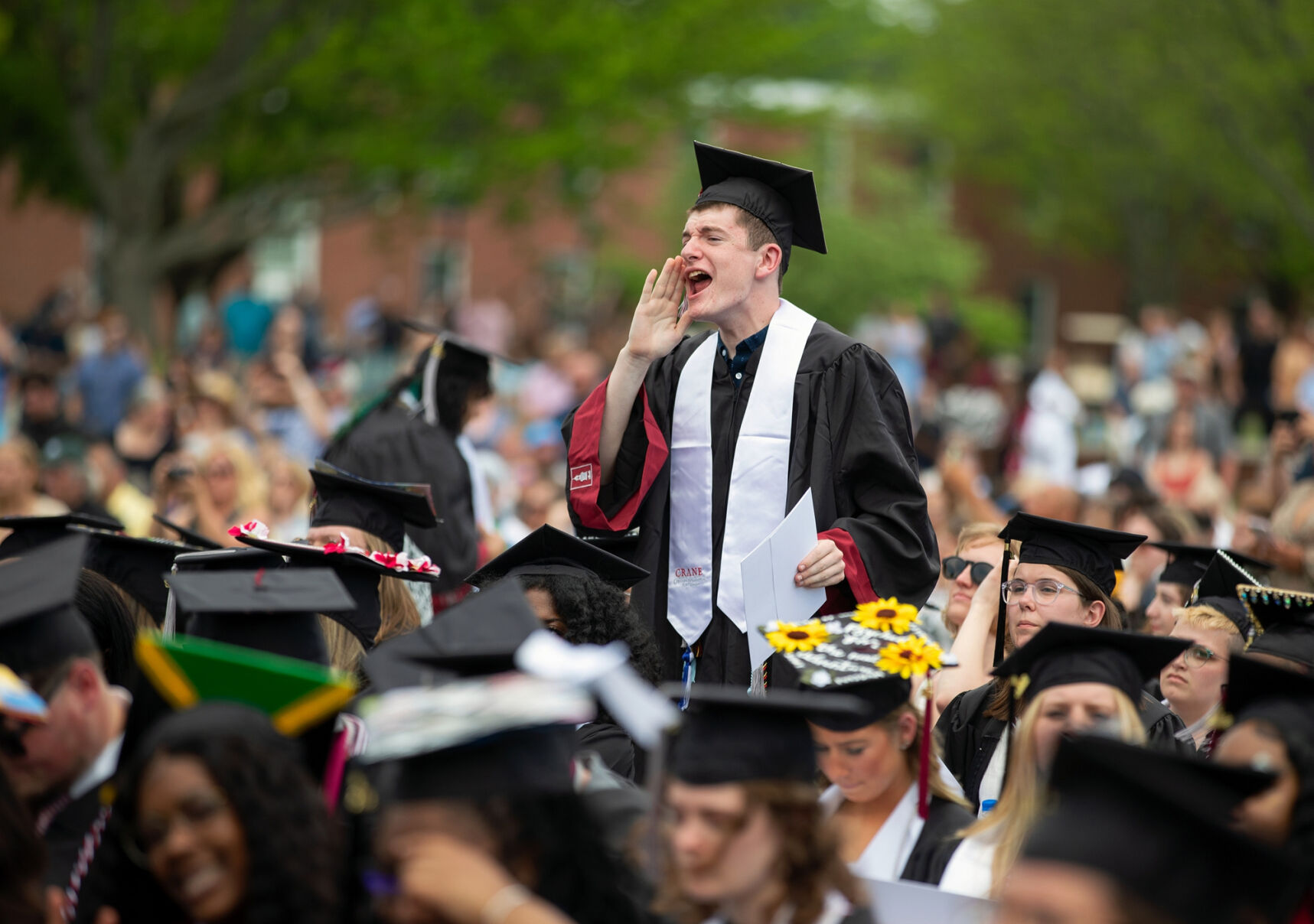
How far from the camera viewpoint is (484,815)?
9.54ft

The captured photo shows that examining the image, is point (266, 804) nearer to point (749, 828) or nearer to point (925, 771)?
point (749, 828)

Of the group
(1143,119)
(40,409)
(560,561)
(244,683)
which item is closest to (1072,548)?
(560,561)

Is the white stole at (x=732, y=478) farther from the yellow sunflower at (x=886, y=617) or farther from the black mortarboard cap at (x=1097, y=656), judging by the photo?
the black mortarboard cap at (x=1097, y=656)

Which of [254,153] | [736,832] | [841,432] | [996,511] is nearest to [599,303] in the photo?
[254,153]

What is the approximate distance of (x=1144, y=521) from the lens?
7.71m

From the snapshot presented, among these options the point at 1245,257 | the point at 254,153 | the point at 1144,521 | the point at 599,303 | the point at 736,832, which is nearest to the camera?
the point at 736,832

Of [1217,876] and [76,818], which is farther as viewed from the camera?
[76,818]

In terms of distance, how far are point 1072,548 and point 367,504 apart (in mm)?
2506

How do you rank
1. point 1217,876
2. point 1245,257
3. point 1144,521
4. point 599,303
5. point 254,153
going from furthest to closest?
point 1245,257
point 599,303
point 254,153
point 1144,521
point 1217,876

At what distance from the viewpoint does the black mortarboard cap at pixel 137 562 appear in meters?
5.25

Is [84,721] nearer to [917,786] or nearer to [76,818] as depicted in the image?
[76,818]

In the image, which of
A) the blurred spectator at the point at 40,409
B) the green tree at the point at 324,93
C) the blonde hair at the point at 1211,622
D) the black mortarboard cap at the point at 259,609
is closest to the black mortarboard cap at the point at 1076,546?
the blonde hair at the point at 1211,622

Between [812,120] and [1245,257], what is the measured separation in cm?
1398

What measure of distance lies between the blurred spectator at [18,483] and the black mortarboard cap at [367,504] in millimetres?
3094
